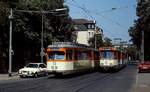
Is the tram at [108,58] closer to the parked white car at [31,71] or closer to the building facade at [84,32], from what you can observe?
the parked white car at [31,71]

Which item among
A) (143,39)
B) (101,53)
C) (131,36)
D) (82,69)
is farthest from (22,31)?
(131,36)

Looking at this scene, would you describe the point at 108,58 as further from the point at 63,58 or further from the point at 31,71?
the point at 63,58

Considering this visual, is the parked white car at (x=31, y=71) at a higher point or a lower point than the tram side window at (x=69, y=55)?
lower

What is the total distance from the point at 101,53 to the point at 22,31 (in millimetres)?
11603

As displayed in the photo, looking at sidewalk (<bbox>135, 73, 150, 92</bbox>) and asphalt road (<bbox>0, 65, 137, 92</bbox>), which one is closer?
asphalt road (<bbox>0, 65, 137, 92</bbox>)

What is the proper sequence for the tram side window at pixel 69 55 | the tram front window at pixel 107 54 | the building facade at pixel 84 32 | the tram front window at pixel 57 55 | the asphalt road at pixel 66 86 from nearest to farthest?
the asphalt road at pixel 66 86, the tram front window at pixel 57 55, the tram side window at pixel 69 55, the tram front window at pixel 107 54, the building facade at pixel 84 32

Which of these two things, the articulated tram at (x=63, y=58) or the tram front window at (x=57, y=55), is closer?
the articulated tram at (x=63, y=58)

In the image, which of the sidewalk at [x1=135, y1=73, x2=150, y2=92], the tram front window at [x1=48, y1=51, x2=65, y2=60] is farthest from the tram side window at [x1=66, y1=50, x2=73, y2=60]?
the sidewalk at [x1=135, y1=73, x2=150, y2=92]

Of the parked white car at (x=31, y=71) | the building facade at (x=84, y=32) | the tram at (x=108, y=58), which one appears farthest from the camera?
the building facade at (x=84, y=32)

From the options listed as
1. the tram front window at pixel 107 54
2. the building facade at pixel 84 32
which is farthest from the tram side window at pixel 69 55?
the building facade at pixel 84 32

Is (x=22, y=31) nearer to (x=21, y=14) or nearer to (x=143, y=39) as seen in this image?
(x=21, y=14)

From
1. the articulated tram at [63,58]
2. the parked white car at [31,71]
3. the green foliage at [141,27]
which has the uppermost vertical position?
the green foliage at [141,27]

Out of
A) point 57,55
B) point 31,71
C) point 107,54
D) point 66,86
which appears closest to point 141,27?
point 107,54

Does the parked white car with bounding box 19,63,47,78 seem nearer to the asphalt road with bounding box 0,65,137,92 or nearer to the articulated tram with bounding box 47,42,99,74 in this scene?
the asphalt road with bounding box 0,65,137,92
